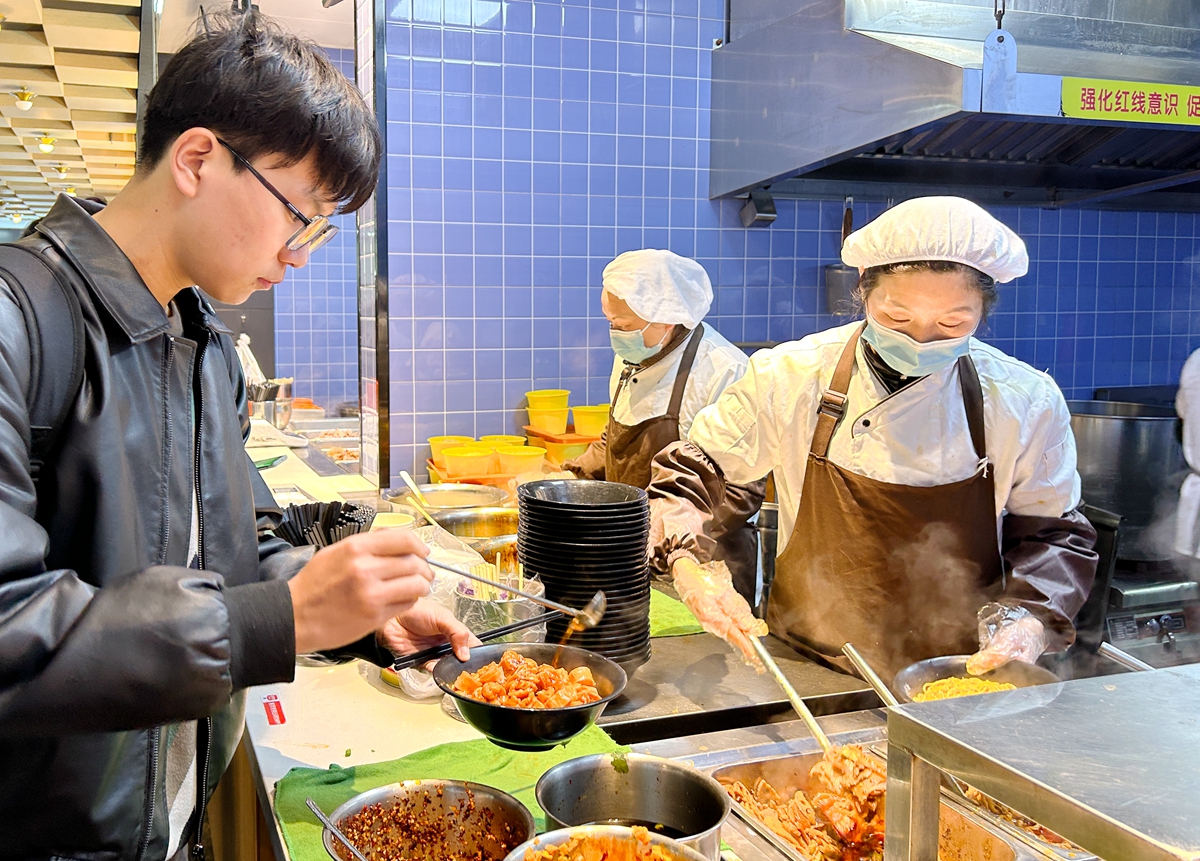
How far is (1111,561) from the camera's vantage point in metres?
2.79

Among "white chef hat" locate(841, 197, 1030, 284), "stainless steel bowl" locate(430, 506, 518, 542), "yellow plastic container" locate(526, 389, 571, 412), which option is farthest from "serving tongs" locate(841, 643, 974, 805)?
"yellow plastic container" locate(526, 389, 571, 412)

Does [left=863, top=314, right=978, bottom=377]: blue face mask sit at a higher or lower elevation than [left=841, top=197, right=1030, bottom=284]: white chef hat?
lower

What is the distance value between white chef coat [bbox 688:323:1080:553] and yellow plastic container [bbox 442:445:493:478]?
1703mm

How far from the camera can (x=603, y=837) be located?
3.77 ft

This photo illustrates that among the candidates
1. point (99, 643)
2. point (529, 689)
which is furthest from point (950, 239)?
point (99, 643)

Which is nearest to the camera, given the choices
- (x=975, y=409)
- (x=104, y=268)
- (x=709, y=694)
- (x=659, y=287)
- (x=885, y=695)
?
(x=104, y=268)

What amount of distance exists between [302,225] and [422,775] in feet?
3.12

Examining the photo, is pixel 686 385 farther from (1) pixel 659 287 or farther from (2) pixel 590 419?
(2) pixel 590 419

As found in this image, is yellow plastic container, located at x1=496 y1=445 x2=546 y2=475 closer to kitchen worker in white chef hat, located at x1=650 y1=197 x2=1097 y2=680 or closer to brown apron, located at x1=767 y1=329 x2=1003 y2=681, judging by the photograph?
kitchen worker in white chef hat, located at x1=650 y1=197 x2=1097 y2=680

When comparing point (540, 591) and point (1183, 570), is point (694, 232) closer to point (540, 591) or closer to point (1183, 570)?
point (1183, 570)

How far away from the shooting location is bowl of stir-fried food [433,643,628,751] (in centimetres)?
139

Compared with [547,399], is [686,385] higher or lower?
higher

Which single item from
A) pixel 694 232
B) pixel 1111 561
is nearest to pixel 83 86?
pixel 694 232

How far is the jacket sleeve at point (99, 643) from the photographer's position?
932 millimetres
